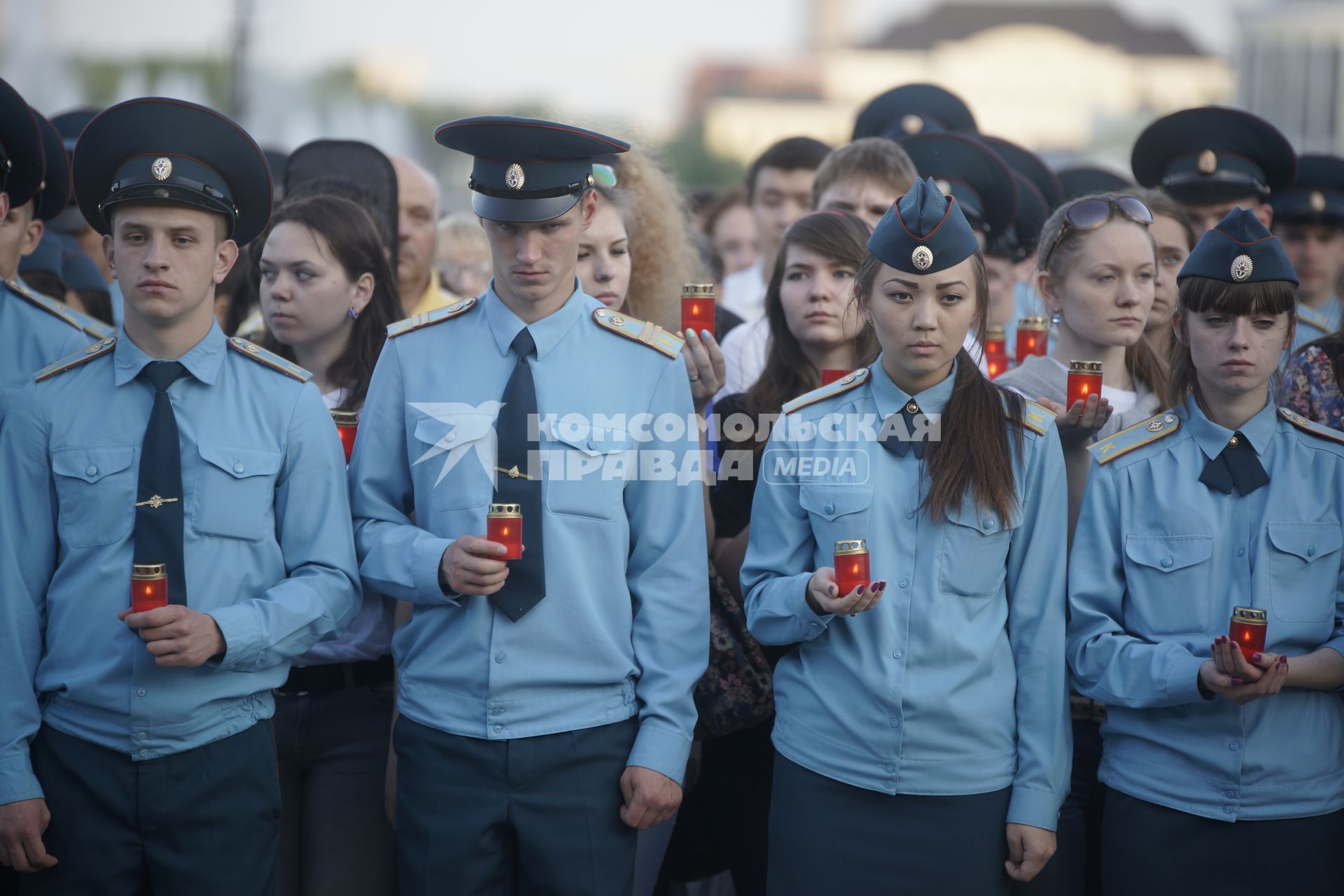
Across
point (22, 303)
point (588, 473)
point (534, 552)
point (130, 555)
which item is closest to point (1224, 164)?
point (588, 473)

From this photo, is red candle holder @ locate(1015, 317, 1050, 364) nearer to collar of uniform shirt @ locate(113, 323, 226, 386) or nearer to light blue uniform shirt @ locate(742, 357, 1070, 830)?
light blue uniform shirt @ locate(742, 357, 1070, 830)

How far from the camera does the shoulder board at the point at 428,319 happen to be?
4.28 metres

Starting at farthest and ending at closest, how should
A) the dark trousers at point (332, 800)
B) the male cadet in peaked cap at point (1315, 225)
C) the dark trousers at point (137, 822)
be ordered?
the male cadet in peaked cap at point (1315, 225) → the dark trousers at point (332, 800) → the dark trousers at point (137, 822)

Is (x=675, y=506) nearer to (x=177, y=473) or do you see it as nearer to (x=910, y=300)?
(x=910, y=300)

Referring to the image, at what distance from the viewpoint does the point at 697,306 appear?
494cm

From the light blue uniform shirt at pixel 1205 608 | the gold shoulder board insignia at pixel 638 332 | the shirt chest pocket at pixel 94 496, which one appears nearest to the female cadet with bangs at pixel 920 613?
the light blue uniform shirt at pixel 1205 608

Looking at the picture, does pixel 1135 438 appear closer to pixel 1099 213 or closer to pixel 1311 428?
pixel 1311 428

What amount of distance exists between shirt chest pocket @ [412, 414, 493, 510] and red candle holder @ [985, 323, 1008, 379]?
237cm

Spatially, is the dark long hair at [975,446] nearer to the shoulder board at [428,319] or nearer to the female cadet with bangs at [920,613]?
the female cadet with bangs at [920,613]

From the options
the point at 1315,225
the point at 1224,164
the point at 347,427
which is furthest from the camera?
the point at 1315,225

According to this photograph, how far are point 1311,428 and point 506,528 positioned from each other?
7.88 ft

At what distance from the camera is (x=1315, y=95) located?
5725 centimetres

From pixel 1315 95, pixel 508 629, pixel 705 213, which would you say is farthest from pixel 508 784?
pixel 1315 95

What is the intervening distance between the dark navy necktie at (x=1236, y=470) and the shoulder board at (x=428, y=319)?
2.27 meters
